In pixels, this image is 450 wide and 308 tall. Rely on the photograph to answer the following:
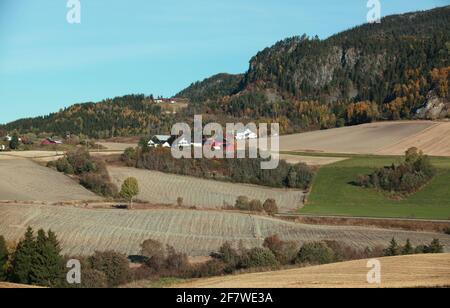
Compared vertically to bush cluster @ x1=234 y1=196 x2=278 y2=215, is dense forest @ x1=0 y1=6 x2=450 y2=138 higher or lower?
higher

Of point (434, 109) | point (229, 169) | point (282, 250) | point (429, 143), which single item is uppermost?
point (434, 109)

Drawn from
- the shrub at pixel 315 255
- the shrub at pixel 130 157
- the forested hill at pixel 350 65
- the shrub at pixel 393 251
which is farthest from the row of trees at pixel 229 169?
the forested hill at pixel 350 65

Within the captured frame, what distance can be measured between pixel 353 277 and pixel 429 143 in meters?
64.4

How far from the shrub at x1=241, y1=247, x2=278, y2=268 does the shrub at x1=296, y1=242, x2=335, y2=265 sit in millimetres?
1471

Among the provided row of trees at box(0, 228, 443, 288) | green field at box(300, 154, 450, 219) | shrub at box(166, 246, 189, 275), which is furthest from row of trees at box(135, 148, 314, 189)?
shrub at box(166, 246, 189, 275)

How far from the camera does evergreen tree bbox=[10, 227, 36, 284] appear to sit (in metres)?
26.2

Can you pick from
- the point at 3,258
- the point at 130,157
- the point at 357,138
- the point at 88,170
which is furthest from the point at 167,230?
the point at 357,138

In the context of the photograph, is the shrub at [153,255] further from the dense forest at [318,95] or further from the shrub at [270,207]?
the dense forest at [318,95]

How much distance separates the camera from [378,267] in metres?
21.5

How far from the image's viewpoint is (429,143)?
81125 millimetres

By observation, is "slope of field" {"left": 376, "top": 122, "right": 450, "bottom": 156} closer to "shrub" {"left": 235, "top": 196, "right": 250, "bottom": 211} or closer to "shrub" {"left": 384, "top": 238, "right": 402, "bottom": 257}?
"shrub" {"left": 235, "top": 196, "right": 250, "bottom": 211}

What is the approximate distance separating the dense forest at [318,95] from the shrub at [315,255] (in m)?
83.4

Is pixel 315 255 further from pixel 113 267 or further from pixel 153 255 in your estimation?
pixel 113 267
